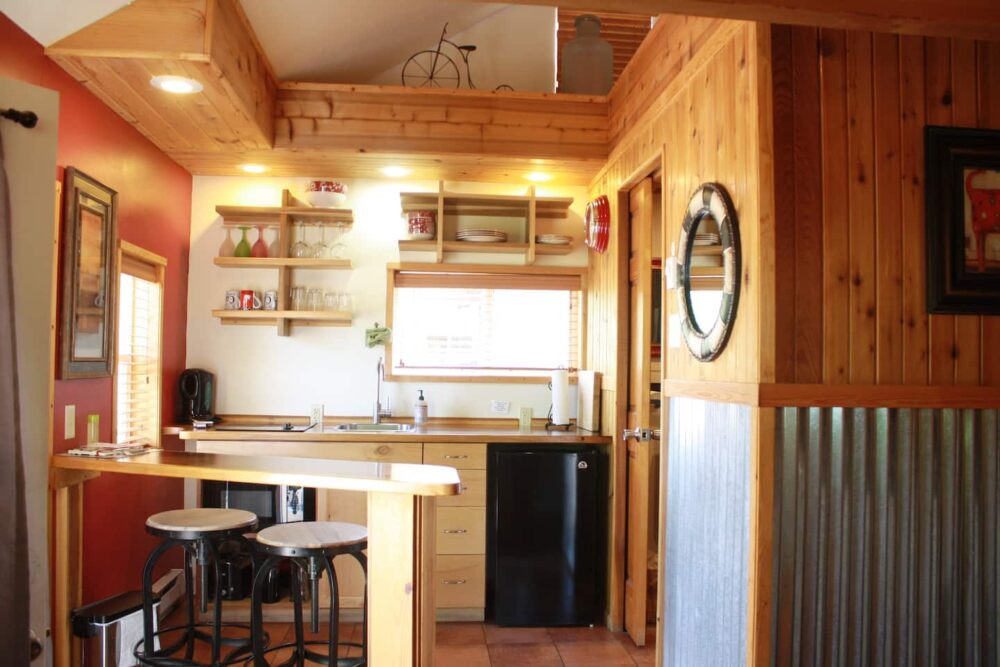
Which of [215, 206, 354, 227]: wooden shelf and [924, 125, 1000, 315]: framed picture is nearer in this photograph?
[924, 125, 1000, 315]: framed picture

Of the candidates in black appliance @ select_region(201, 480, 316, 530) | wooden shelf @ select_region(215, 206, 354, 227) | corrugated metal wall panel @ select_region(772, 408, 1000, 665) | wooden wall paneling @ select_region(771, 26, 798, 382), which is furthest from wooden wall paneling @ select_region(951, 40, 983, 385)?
wooden shelf @ select_region(215, 206, 354, 227)

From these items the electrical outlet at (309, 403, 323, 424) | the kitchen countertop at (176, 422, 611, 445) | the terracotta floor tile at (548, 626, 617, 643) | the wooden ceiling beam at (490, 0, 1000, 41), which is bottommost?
the terracotta floor tile at (548, 626, 617, 643)

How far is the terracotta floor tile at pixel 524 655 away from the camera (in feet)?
11.6

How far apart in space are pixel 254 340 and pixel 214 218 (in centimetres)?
77

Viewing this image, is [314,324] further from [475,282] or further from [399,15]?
[399,15]

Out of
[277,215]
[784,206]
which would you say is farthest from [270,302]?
[784,206]

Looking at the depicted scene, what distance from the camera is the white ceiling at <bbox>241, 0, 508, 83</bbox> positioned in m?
3.55

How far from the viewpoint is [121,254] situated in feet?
11.8

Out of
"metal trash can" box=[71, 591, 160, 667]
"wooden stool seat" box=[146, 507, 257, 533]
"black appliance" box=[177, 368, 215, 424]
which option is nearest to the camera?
"wooden stool seat" box=[146, 507, 257, 533]

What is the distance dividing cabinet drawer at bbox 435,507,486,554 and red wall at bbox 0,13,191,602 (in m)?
1.49

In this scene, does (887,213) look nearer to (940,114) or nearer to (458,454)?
(940,114)

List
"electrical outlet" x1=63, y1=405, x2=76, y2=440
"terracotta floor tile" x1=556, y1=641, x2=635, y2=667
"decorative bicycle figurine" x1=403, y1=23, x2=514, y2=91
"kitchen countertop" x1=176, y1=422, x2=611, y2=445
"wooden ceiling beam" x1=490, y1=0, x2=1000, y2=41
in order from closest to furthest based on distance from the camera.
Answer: "wooden ceiling beam" x1=490, y1=0, x2=1000, y2=41 → "electrical outlet" x1=63, y1=405, x2=76, y2=440 → "terracotta floor tile" x1=556, y1=641, x2=635, y2=667 → "kitchen countertop" x1=176, y1=422, x2=611, y2=445 → "decorative bicycle figurine" x1=403, y1=23, x2=514, y2=91

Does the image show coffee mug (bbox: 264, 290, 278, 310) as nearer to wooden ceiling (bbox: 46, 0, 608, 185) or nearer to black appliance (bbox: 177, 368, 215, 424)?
black appliance (bbox: 177, 368, 215, 424)

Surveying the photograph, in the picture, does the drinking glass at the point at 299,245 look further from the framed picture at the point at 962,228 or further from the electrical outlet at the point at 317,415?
the framed picture at the point at 962,228
